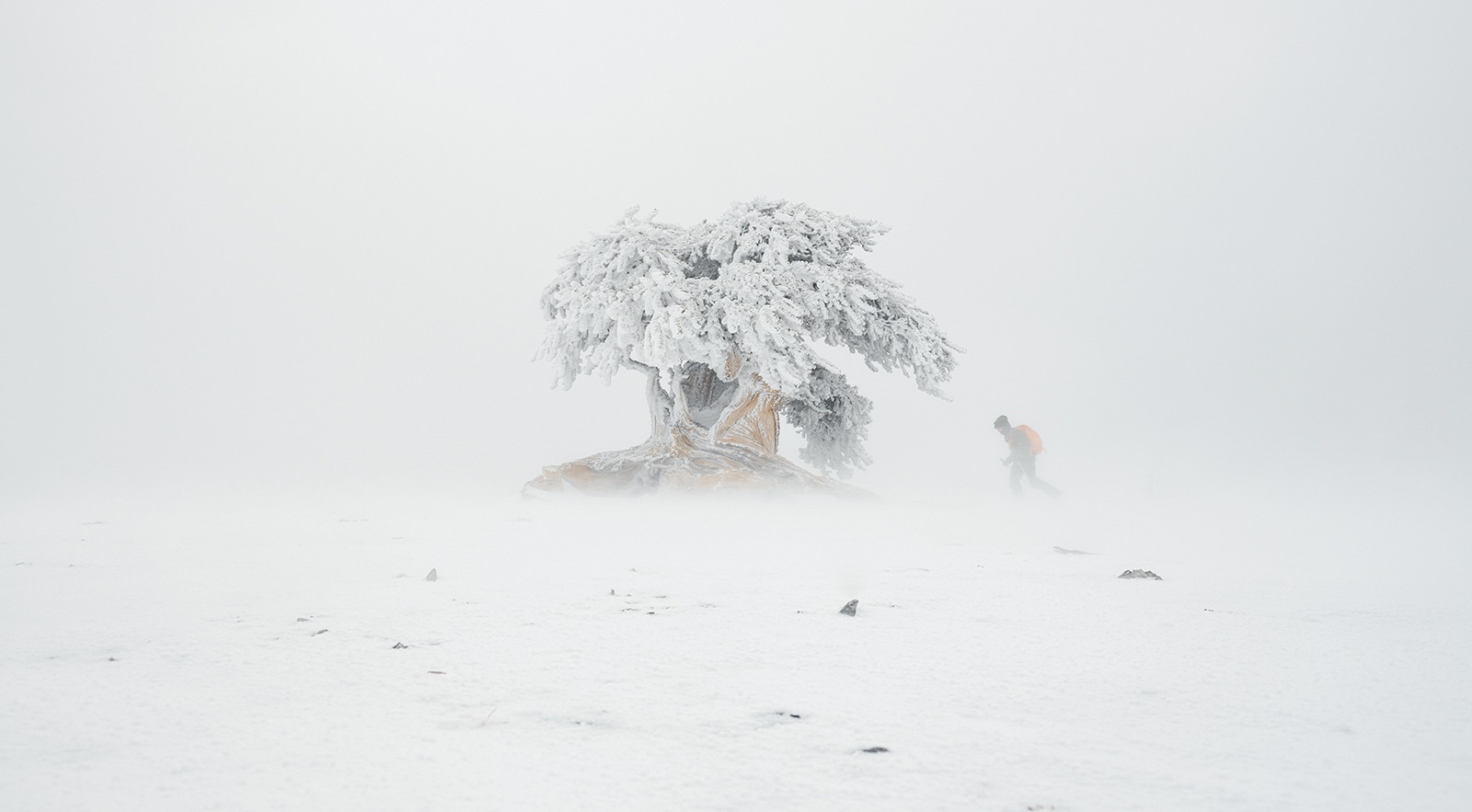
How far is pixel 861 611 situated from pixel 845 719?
4.32 ft

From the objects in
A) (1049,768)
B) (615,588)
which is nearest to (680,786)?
(1049,768)

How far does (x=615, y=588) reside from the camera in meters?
3.70

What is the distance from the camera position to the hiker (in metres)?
13.9

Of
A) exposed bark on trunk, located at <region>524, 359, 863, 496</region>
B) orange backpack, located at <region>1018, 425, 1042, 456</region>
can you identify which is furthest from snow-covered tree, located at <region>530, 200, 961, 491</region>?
orange backpack, located at <region>1018, 425, 1042, 456</region>

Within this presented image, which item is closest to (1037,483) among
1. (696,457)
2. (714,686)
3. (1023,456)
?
(1023,456)

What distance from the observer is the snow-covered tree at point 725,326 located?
36.8 feet

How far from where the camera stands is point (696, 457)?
38.2 feet

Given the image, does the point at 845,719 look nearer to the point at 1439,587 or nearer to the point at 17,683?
the point at 17,683

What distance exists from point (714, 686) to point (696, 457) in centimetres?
950

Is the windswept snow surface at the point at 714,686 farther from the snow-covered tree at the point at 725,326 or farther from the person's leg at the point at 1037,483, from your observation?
the person's leg at the point at 1037,483

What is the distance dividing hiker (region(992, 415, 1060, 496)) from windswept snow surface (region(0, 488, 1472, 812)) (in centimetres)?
919

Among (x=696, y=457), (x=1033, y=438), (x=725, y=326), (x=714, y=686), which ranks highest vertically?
(x=725, y=326)

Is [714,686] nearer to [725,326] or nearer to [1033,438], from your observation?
[725,326]

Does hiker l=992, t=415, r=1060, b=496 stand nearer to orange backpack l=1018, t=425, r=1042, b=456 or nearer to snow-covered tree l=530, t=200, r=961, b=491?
orange backpack l=1018, t=425, r=1042, b=456
